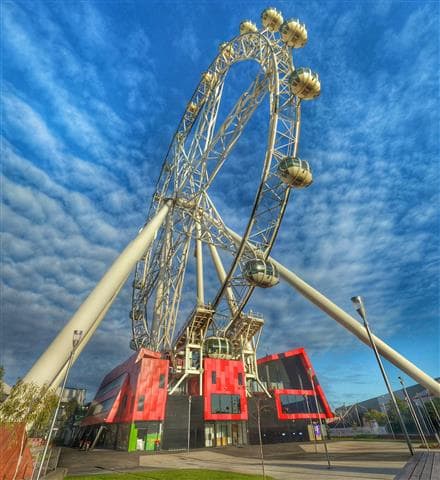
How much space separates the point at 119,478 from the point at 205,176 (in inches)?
1170

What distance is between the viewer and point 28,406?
10414 millimetres

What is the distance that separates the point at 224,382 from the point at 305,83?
31.5m

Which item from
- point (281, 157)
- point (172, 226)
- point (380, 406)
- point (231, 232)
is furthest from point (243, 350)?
point (380, 406)

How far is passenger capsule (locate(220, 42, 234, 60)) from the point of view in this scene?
3409 centimetres

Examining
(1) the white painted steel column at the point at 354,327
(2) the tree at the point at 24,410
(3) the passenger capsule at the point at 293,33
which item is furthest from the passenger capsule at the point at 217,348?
(3) the passenger capsule at the point at 293,33

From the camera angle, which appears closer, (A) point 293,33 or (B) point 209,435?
(A) point 293,33

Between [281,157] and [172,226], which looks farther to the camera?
[172,226]

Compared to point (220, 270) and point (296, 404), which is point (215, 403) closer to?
point (296, 404)

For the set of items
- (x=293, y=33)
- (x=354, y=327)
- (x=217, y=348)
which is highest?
(x=293, y=33)

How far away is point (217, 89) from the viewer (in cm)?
3544

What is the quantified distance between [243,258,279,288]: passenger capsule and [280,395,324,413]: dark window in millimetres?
18623

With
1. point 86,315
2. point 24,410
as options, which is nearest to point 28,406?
point 24,410

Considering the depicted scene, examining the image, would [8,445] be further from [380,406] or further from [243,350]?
[380,406]

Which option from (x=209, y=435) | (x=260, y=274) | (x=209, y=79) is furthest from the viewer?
(x=209, y=79)
